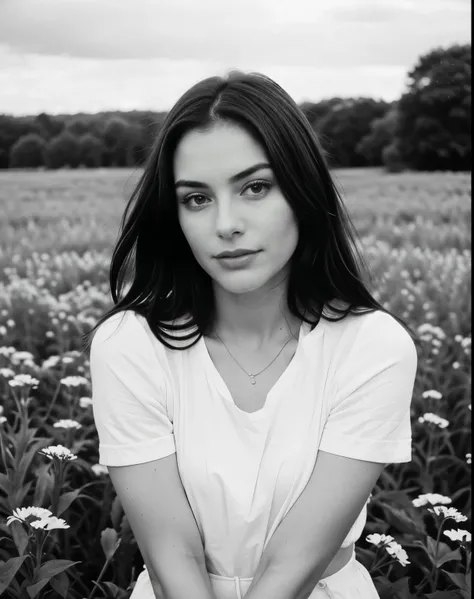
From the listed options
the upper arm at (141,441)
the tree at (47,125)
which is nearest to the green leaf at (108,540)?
the upper arm at (141,441)

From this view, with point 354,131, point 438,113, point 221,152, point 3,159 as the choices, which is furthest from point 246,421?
point 438,113

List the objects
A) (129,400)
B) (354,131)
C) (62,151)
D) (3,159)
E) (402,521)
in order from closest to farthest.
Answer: (129,400), (402,521), (3,159), (62,151), (354,131)

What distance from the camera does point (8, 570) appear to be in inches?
71.6

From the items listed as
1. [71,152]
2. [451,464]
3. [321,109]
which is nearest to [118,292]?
[451,464]

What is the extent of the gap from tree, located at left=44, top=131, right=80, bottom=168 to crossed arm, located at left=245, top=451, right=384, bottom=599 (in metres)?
3.78

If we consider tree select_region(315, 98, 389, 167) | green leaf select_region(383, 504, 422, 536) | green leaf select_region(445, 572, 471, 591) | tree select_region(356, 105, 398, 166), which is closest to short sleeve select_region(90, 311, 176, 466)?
green leaf select_region(445, 572, 471, 591)

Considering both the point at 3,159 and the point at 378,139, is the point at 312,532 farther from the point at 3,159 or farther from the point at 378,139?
the point at 378,139

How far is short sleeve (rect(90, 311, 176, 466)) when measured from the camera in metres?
1.64

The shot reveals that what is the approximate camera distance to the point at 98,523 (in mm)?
2541

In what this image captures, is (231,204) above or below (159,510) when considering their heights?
above

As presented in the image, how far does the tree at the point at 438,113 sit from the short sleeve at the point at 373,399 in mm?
7228

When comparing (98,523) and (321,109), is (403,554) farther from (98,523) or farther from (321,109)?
(321,109)

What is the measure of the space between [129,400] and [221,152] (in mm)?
545

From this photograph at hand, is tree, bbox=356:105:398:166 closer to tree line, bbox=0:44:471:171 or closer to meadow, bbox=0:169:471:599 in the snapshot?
tree line, bbox=0:44:471:171
